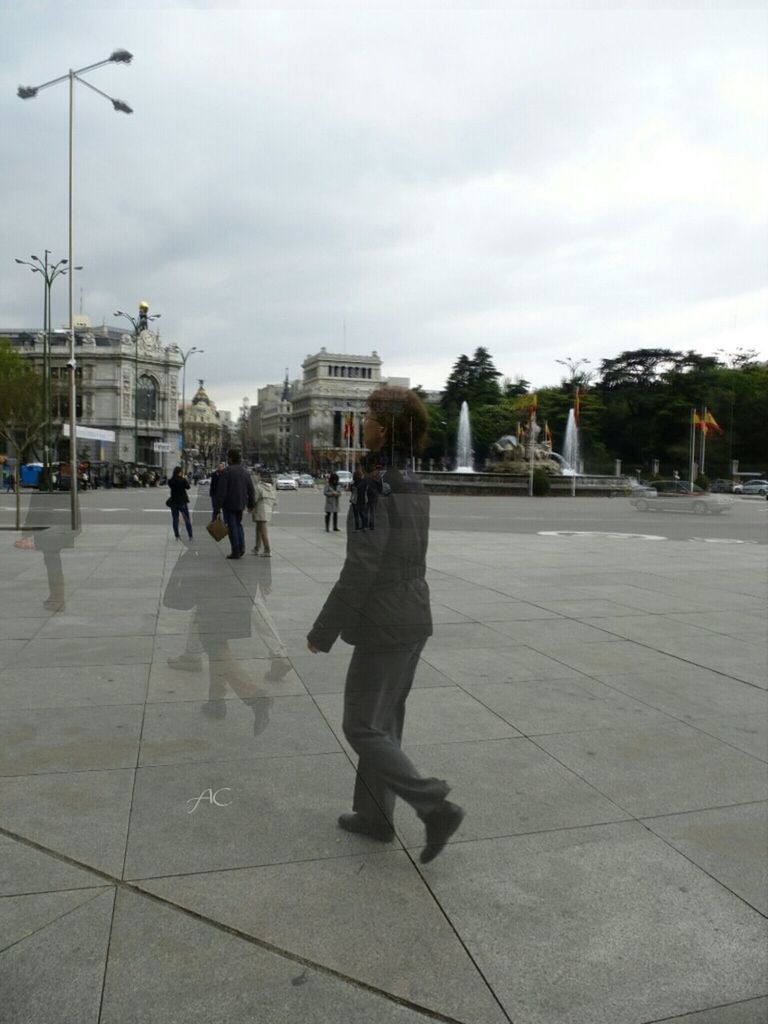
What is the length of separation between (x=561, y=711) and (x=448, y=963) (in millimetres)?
2677

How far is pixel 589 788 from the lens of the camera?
12.9 feet

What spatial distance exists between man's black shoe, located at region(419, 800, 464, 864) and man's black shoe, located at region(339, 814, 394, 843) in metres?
0.18

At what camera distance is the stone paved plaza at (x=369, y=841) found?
8.27 ft

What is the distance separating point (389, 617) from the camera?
312 centimetres

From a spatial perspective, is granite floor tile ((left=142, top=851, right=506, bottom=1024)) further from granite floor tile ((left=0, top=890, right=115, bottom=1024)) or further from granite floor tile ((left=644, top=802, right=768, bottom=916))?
granite floor tile ((left=644, top=802, right=768, bottom=916))

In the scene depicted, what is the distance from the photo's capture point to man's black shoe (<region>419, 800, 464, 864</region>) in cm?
A: 327

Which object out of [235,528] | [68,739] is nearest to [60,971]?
[68,739]

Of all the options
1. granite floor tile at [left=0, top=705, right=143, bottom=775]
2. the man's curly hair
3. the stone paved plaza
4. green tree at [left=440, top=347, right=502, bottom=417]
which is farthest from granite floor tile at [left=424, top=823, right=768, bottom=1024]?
green tree at [left=440, top=347, right=502, bottom=417]

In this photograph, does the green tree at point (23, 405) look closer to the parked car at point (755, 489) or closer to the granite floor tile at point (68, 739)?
the granite floor tile at point (68, 739)

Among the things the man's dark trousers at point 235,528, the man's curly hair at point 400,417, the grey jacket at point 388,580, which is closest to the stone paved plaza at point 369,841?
the grey jacket at point 388,580

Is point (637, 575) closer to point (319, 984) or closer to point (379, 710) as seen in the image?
point (379, 710)

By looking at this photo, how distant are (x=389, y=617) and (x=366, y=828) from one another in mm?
979

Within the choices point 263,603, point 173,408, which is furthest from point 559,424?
point 263,603

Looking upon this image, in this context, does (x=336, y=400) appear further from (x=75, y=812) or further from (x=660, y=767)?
(x=660, y=767)
